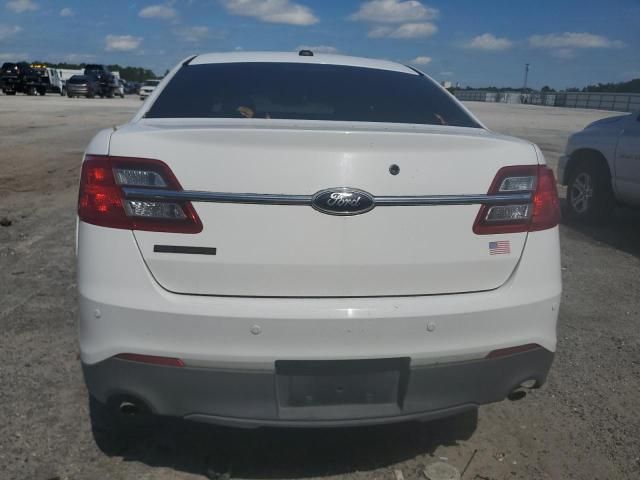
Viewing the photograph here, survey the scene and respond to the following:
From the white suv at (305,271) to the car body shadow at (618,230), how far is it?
4.57 meters

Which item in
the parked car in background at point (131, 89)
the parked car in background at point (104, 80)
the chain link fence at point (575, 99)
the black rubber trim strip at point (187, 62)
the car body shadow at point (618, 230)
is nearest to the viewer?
the black rubber trim strip at point (187, 62)

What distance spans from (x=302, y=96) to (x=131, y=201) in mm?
1349

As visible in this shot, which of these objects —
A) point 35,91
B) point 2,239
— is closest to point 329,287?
point 2,239

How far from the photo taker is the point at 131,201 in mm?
2131

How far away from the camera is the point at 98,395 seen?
2285mm

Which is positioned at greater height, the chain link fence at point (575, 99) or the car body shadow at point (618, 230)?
the car body shadow at point (618, 230)

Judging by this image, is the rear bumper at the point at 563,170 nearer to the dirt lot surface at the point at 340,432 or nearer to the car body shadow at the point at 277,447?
the dirt lot surface at the point at 340,432

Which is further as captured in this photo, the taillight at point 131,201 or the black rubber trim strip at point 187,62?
the black rubber trim strip at point 187,62

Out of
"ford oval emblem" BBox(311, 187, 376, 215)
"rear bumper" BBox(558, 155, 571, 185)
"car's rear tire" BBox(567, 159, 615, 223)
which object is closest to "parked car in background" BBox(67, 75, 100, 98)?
"rear bumper" BBox(558, 155, 571, 185)

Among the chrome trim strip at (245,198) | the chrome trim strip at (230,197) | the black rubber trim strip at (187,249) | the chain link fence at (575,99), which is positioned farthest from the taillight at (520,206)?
the chain link fence at (575,99)

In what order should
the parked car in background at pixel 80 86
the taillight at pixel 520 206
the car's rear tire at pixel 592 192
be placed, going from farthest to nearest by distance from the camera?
the parked car in background at pixel 80 86, the car's rear tire at pixel 592 192, the taillight at pixel 520 206

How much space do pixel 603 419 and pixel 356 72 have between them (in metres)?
2.20

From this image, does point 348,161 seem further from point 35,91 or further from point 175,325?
point 35,91

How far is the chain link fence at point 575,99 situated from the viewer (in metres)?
47.1
